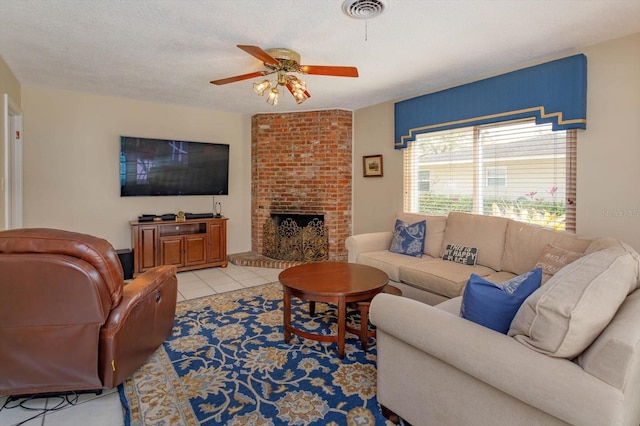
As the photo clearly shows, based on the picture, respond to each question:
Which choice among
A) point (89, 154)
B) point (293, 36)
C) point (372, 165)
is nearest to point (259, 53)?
point (293, 36)

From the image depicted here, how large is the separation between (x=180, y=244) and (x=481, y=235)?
3718 mm

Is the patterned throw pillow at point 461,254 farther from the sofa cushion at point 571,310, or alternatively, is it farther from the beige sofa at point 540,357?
the sofa cushion at point 571,310

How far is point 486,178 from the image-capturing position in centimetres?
369

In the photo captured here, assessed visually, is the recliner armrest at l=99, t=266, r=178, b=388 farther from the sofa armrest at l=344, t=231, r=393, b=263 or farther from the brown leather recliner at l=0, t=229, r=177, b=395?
the sofa armrest at l=344, t=231, r=393, b=263

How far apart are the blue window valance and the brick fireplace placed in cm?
109

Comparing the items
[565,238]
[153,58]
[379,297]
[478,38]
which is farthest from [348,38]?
[565,238]

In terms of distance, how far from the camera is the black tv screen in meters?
4.57

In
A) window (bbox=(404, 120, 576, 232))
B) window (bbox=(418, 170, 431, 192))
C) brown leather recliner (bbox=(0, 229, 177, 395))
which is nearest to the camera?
brown leather recliner (bbox=(0, 229, 177, 395))

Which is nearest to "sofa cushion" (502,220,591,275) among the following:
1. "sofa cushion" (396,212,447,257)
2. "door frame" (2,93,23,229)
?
"sofa cushion" (396,212,447,257)

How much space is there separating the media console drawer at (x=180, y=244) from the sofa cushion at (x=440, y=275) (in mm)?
2836

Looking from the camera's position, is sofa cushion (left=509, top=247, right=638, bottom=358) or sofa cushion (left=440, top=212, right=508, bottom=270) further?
sofa cushion (left=440, top=212, right=508, bottom=270)

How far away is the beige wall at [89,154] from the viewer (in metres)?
4.12

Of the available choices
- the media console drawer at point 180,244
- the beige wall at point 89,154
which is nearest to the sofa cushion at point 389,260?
the media console drawer at point 180,244

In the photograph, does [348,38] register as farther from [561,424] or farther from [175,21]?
[561,424]
